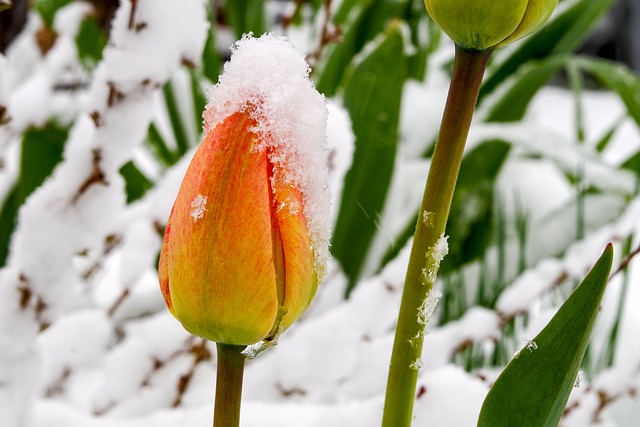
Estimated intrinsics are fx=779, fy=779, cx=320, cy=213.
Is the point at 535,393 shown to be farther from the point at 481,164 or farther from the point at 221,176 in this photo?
the point at 481,164

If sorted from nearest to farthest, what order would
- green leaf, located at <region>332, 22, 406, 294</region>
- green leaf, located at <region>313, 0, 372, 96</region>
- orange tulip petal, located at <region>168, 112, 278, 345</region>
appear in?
1. orange tulip petal, located at <region>168, 112, 278, 345</region>
2. green leaf, located at <region>332, 22, 406, 294</region>
3. green leaf, located at <region>313, 0, 372, 96</region>

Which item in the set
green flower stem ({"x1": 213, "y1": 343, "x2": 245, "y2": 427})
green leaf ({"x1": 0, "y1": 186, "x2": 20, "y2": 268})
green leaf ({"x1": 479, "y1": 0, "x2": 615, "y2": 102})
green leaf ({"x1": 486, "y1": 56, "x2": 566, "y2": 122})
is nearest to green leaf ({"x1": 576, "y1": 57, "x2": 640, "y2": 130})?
green leaf ({"x1": 486, "y1": 56, "x2": 566, "y2": 122})

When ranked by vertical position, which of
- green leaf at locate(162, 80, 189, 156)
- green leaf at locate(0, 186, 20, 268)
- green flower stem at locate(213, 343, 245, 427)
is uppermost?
green leaf at locate(162, 80, 189, 156)

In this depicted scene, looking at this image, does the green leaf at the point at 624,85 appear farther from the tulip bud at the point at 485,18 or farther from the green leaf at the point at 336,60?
the tulip bud at the point at 485,18

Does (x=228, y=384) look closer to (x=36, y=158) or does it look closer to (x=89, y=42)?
(x=36, y=158)

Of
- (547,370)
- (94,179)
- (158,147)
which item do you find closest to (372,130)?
(158,147)

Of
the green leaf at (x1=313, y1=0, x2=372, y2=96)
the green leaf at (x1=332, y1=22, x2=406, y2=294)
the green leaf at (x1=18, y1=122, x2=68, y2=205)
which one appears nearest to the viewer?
the green leaf at (x1=18, y1=122, x2=68, y2=205)

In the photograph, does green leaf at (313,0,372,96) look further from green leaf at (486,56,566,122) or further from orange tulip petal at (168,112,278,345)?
orange tulip petal at (168,112,278,345)
